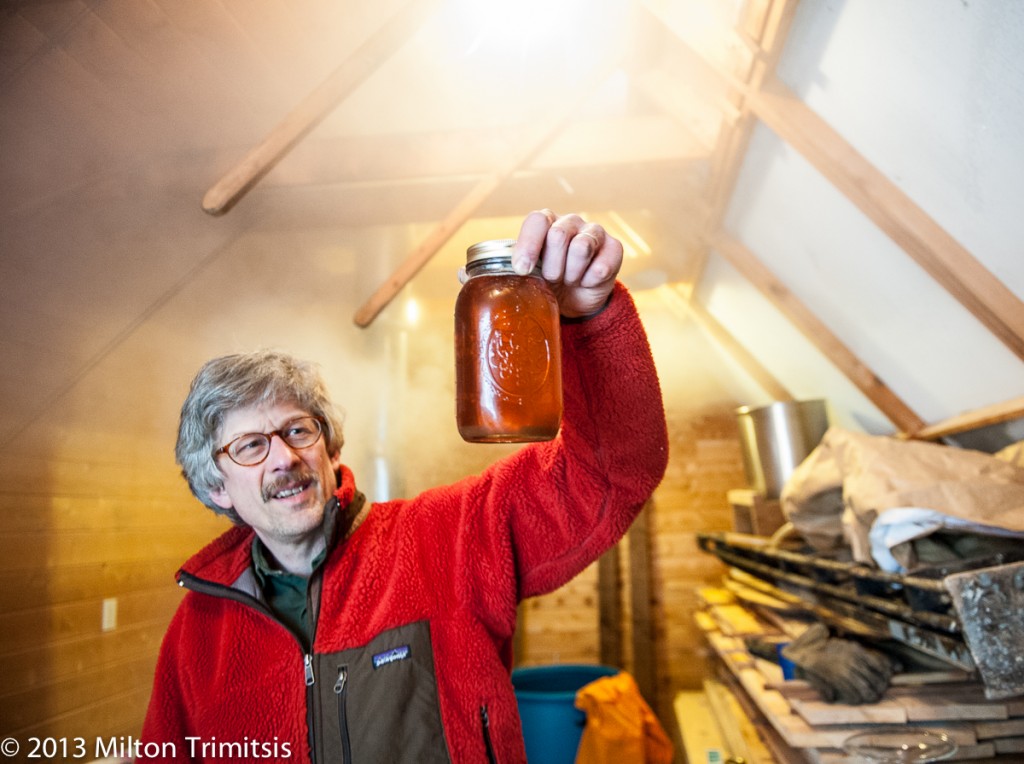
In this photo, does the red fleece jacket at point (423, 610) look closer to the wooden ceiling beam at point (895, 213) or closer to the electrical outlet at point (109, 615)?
the electrical outlet at point (109, 615)

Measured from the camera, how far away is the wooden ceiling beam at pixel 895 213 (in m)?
1.58

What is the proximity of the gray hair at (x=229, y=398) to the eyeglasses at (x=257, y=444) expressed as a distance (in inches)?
1.6

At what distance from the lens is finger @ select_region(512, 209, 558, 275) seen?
81 centimetres

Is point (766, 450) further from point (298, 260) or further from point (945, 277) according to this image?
point (298, 260)

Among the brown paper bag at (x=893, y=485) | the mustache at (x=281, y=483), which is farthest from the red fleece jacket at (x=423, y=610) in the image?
the brown paper bag at (x=893, y=485)

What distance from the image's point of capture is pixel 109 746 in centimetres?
145

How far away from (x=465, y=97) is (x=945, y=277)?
1.65 meters

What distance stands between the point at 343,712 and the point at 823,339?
2.06m

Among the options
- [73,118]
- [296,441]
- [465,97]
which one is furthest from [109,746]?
[465,97]

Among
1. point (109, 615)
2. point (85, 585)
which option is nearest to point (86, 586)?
point (85, 585)

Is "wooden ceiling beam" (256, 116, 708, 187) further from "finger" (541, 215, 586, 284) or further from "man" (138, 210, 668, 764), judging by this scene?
"finger" (541, 215, 586, 284)

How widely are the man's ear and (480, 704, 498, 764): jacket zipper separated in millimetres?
643

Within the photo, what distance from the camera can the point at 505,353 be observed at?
81 centimetres

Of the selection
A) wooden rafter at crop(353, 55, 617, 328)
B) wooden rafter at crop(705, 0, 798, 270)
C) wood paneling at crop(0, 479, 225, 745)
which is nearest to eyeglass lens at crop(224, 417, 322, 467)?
wood paneling at crop(0, 479, 225, 745)
